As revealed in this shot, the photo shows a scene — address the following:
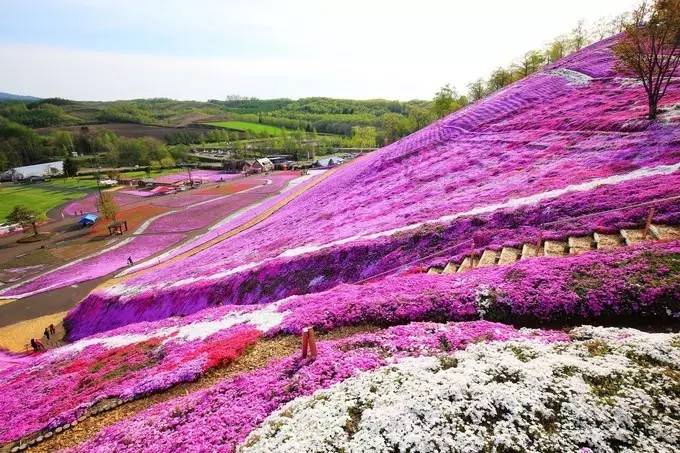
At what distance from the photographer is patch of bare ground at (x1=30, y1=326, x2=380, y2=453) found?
14.0 meters

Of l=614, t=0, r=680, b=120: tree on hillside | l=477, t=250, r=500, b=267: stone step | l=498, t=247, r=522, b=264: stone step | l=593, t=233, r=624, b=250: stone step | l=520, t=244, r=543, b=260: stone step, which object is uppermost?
l=614, t=0, r=680, b=120: tree on hillside

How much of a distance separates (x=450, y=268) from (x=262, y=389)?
40.5ft

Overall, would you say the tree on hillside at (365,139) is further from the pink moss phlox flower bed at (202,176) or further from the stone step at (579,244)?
the stone step at (579,244)

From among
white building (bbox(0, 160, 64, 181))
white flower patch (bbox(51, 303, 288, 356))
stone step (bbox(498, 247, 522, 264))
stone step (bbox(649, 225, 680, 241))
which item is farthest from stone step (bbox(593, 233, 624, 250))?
white building (bbox(0, 160, 64, 181))

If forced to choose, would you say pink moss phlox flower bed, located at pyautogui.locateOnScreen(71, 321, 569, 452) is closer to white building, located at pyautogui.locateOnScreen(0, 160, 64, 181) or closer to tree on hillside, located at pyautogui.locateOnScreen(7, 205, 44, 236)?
tree on hillside, located at pyautogui.locateOnScreen(7, 205, 44, 236)

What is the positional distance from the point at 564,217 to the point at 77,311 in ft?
150

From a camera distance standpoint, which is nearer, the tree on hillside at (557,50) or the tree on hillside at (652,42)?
the tree on hillside at (652,42)

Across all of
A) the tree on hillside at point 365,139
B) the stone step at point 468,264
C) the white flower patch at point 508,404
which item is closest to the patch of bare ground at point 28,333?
the white flower patch at point 508,404

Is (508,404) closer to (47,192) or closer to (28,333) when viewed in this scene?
(28,333)

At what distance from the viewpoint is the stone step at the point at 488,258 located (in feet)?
64.2

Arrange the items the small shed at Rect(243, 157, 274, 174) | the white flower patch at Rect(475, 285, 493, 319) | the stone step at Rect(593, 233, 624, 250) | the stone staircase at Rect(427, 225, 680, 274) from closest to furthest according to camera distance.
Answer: the white flower patch at Rect(475, 285, 493, 319), the stone staircase at Rect(427, 225, 680, 274), the stone step at Rect(593, 233, 624, 250), the small shed at Rect(243, 157, 274, 174)

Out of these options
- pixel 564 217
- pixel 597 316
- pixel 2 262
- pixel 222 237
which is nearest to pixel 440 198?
pixel 564 217

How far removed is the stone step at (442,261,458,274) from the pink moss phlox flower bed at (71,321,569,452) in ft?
21.5

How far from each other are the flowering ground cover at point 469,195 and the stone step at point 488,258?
870 millimetres
